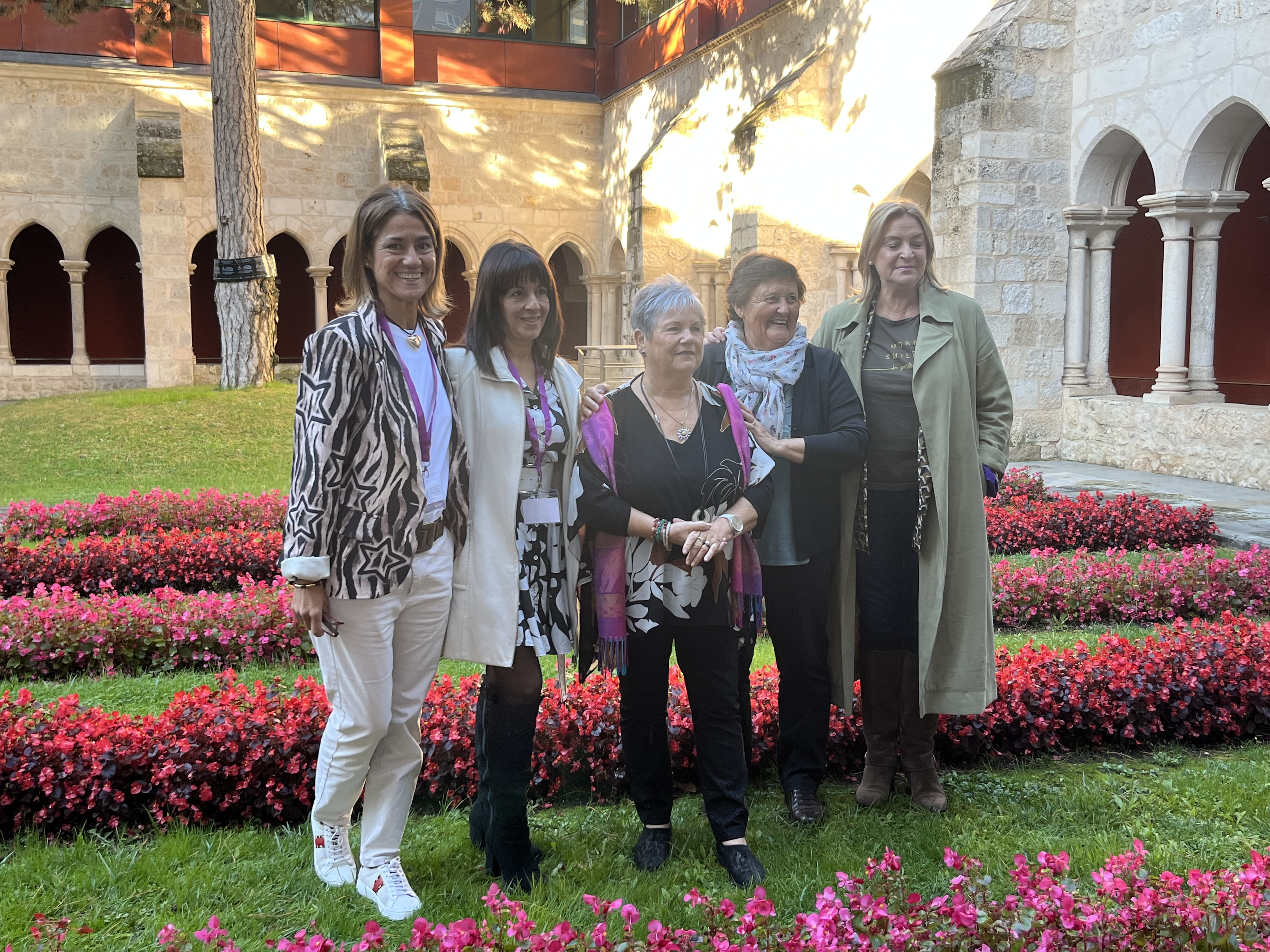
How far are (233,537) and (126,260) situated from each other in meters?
15.1

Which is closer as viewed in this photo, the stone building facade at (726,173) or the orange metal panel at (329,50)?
the stone building facade at (726,173)

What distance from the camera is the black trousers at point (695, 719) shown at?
2.76 m

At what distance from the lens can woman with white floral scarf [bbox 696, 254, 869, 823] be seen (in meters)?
2.96

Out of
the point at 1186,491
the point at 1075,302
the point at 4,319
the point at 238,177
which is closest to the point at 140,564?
the point at 1186,491

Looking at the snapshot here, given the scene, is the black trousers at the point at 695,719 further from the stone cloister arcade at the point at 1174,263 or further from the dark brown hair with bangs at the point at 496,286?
the stone cloister arcade at the point at 1174,263

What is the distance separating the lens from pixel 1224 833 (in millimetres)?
2957

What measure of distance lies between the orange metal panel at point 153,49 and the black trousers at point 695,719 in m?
17.1

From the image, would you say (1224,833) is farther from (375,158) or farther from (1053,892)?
(375,158)

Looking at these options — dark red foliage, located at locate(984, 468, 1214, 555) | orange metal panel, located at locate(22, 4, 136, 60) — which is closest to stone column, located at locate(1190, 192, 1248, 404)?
dark red foliage, located at locate(984, 468, 1214, 555)

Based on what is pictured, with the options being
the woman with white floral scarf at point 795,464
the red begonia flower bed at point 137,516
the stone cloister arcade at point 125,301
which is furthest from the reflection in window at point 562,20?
the woman with white floral scarf at point 795,464

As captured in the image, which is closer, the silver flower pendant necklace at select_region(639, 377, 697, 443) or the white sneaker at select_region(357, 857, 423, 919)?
the white sneaker at select_region(357, 857, 423, 919)

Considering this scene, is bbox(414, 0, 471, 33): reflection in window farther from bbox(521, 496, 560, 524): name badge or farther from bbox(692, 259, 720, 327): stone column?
bbox(521, 496, 560, 524): name badge

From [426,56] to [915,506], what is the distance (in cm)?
1704

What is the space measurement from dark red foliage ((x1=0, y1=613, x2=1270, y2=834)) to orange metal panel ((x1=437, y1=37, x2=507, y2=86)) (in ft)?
52.4
